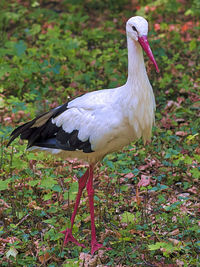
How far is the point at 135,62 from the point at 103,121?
0.58 m

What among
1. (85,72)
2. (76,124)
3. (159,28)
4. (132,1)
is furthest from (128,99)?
(132,1)

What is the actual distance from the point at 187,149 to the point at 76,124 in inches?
76.0

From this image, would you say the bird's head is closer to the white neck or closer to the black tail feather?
the white neck

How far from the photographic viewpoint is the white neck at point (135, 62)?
4211 millimetres

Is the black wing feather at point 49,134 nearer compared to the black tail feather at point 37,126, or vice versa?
the black wing feather at point 49,134

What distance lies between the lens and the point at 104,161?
19.4ft

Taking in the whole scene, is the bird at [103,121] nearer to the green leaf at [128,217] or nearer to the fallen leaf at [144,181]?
the green leaf at [128,217]

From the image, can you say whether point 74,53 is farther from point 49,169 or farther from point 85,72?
point 49,169

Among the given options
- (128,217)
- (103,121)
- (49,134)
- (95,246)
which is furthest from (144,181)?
(103,121)

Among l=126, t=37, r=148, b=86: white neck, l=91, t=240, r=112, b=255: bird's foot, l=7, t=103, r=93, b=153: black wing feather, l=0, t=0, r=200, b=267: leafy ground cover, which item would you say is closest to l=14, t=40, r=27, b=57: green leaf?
l=0, t=0, r=200, b=267: leafy ground cover

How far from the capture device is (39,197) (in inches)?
210

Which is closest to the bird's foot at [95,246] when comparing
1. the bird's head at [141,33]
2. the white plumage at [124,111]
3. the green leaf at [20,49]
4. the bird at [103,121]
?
the bird at [103,121]

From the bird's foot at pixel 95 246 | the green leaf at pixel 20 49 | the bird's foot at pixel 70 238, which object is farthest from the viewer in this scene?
the green leaf at pixel 20 49

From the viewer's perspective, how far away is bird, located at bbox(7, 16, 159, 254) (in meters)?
4.23
